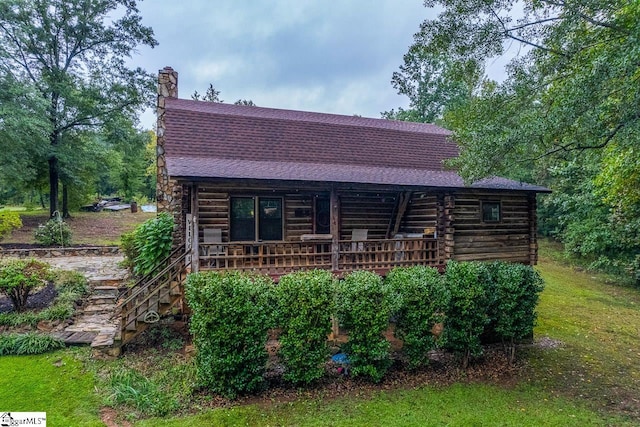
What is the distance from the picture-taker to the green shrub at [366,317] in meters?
5.91

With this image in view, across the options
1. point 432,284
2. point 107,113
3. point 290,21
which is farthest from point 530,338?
point 107,113

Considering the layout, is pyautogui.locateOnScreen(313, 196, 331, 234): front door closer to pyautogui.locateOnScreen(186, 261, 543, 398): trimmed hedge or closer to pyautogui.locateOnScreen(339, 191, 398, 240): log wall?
pyautogui.locateOnScreen(339, 191, 398, 240): log wall

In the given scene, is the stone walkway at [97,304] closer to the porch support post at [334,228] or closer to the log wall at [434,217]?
the log wall at [434,217]

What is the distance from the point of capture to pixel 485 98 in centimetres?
795

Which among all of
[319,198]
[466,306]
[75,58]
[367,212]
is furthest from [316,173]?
[75,58]

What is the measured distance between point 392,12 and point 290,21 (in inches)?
214

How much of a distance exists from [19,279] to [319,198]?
7555 millimetres

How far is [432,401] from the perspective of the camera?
5.72 m

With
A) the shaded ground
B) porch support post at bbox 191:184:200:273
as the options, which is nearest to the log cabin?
porch support post at bbox 191:184:200:273

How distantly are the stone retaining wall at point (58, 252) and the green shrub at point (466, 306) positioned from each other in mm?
14535

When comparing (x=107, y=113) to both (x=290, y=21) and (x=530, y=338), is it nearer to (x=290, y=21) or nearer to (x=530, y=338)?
(x=290, y=21)

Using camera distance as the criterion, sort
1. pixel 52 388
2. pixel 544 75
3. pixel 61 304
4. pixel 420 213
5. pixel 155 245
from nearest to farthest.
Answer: pixel 52 388, pixel 544 75, pixel 61 304, pixel 155 245, pixel 420 213

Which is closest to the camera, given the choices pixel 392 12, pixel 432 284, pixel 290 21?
pixel 432 284

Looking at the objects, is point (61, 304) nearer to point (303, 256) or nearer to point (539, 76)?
point (303, 256)
